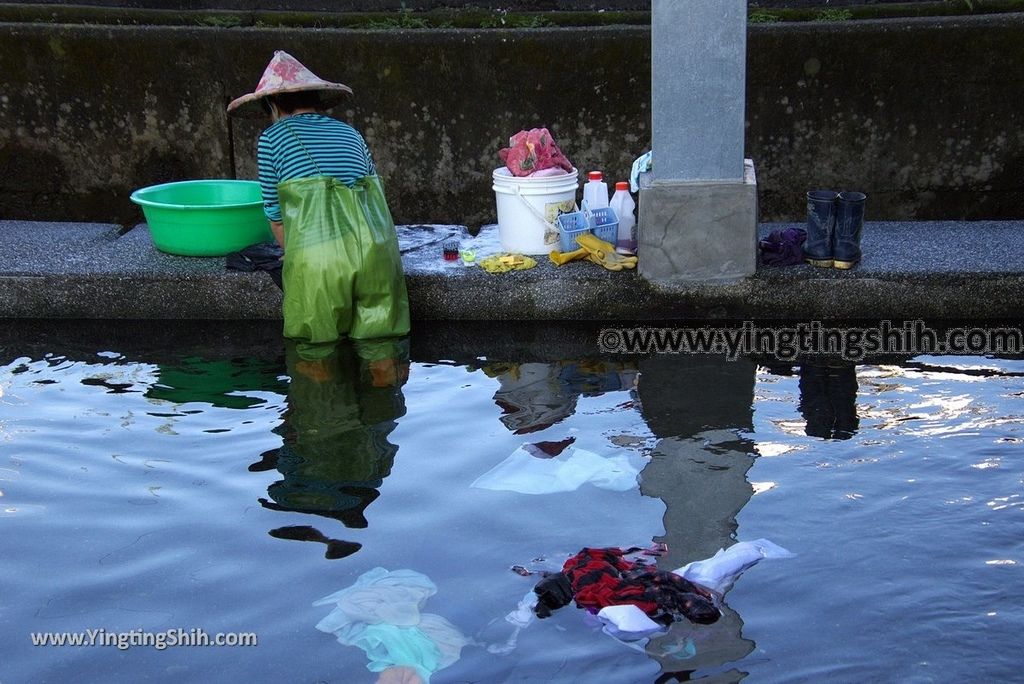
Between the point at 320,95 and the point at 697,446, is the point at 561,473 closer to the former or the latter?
the point at 697,446

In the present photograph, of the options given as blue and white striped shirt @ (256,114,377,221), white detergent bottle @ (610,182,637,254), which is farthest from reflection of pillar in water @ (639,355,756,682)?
blue and white striped shirt @ (256,114,377,221)

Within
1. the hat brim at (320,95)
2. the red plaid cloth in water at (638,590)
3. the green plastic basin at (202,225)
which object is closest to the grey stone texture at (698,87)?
the hat brim at (320,95)

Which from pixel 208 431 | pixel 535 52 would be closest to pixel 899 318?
pixel 535 52

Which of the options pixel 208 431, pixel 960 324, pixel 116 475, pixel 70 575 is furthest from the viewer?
pixel 960 324

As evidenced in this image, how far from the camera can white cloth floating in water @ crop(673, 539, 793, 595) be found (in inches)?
150

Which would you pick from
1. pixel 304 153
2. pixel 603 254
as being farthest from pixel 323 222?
pixel 603 254

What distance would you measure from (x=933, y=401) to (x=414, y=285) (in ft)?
10.1

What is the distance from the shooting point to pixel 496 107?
26.0 ft

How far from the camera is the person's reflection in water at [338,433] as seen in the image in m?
4.43

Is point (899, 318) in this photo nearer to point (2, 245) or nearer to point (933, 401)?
point (933, 401)

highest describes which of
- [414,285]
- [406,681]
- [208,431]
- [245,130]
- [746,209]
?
[245,130]

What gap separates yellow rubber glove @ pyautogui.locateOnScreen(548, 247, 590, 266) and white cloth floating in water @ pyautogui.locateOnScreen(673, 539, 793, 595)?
9.90 ft

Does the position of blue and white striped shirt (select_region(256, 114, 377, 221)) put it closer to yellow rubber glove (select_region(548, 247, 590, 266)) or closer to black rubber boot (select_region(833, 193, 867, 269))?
yellow rubber glove (select_region(548, 247, 590, 266))

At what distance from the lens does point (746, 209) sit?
21.0 ft
